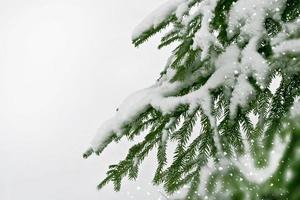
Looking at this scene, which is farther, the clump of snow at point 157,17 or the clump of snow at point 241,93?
the clump of snow at point 157,17

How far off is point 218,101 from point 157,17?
0.51m

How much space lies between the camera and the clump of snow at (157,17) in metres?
1.90

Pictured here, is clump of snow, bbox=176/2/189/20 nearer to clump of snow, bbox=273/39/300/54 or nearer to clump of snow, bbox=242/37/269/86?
clump of snow, bbox=242/37/269/86

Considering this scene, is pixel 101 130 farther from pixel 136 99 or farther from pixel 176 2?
pixel 176 2

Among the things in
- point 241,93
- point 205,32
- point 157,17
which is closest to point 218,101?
point 241,93

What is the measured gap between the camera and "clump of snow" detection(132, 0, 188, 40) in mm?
1896

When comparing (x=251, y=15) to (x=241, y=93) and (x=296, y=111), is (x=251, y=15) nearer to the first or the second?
(x=241, y=93)

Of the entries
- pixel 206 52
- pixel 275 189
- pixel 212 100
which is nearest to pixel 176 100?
pixel 212 100

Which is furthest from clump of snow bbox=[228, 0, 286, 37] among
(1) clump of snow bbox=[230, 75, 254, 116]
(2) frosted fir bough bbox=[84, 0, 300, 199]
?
(1) clump of snow bbox=[230, 75, 254, 116]

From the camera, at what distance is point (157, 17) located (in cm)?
191

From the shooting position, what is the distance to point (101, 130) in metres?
1.84

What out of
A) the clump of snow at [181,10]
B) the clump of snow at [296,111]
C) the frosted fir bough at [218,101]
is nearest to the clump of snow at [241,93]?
the frosted fir bough at [218,101]

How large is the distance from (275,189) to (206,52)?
0.60 meters

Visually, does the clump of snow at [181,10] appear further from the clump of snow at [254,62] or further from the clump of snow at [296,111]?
the clump of snow at [296,111]
